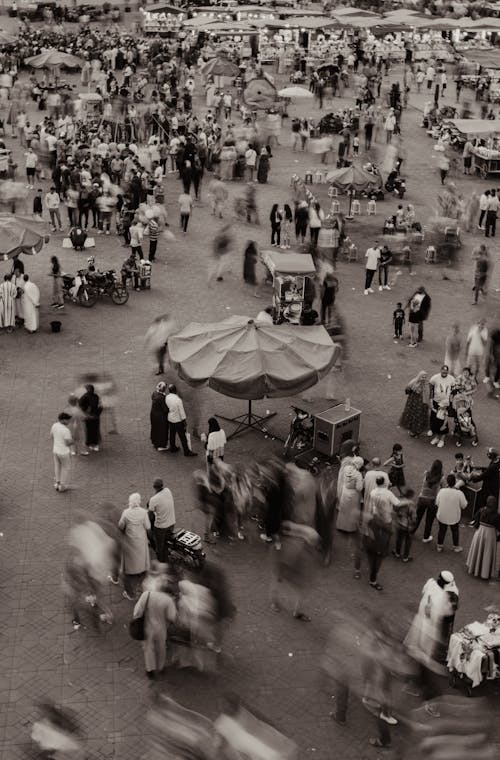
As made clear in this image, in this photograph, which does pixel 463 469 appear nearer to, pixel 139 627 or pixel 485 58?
pixel 139 627

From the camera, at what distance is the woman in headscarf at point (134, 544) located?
11461mm

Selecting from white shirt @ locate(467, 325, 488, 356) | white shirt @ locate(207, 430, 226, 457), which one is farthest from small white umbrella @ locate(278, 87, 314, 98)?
white shirt @ locate(207, 430, 226, 457)

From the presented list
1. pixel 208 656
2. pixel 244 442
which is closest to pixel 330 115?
pixel 244 442

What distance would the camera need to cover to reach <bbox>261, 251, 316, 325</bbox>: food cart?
19.4 metres

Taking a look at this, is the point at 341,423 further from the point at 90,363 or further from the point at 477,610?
the point at 90,363

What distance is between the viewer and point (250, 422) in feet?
52.1

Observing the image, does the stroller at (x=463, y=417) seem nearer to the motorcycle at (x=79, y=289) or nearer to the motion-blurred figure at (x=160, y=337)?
the motion-blurred figure at (x=160, y=337)

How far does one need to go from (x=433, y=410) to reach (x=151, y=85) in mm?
31347

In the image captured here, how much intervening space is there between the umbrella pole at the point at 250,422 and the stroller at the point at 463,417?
9.26 feet

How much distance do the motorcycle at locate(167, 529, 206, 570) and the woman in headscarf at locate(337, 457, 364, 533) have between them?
79.0 inches

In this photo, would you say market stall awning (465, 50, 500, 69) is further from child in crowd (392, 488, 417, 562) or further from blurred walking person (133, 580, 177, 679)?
blurred walking person (133, 580, 177, 679)

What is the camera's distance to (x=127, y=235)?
2430 cm

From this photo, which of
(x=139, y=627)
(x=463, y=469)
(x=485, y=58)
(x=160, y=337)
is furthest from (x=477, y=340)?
(x=485, y=58)

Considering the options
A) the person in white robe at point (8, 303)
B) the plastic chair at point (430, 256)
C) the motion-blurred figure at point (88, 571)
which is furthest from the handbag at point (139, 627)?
the plastic chair at point (430, 256)
